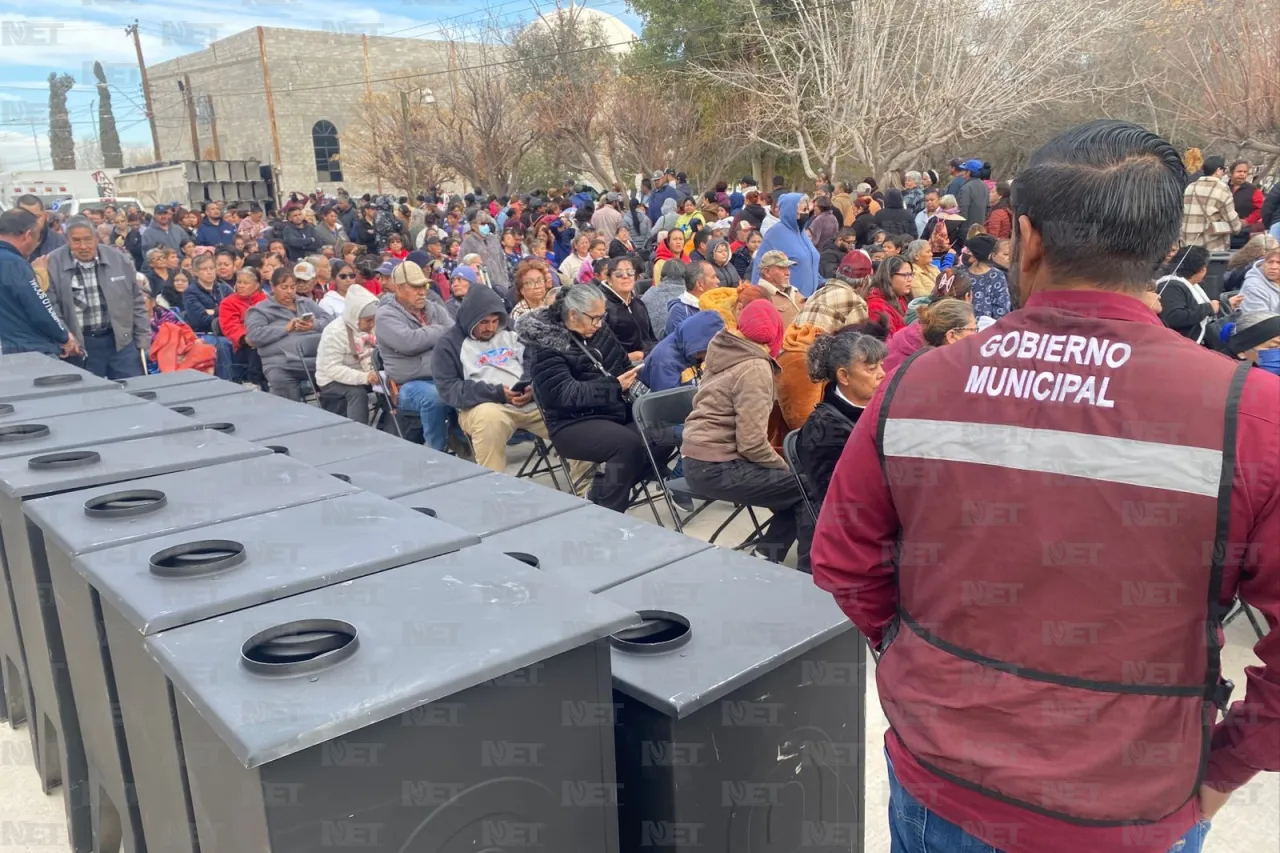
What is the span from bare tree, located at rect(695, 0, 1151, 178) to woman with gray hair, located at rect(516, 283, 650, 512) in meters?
15.6

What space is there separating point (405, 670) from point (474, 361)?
432cm

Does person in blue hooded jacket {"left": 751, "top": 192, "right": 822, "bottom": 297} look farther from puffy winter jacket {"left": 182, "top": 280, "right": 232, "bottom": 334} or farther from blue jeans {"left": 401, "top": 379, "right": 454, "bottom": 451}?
puffy winter jacket {"left": 182, "top": 280, "right": 232, "bottom": 334}

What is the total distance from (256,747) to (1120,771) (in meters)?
1.19

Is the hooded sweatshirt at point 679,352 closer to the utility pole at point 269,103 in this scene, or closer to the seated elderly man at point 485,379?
the seated elderly man at point 485,379

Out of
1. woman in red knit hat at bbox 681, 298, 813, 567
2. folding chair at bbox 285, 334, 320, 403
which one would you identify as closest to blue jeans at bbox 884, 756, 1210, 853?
woman in red knit hat at bbox 681, 298, 813, 567

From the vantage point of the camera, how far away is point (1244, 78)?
1648 cm

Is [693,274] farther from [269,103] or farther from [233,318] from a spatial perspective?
[269,103]

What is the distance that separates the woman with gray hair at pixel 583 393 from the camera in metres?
5.12

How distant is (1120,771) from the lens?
126cm

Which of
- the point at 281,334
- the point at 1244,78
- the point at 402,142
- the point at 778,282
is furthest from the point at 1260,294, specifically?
the point at 402,142

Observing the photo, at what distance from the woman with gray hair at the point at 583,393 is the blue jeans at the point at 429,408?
1.13 m

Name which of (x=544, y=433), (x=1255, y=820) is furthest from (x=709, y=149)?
(x=1255, y=820)

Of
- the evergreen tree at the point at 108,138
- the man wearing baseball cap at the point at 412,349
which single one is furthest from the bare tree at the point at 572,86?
the evergreen tree at the point at 108,138

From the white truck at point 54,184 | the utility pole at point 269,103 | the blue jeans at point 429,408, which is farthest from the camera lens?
the utility pole at point 269,103
